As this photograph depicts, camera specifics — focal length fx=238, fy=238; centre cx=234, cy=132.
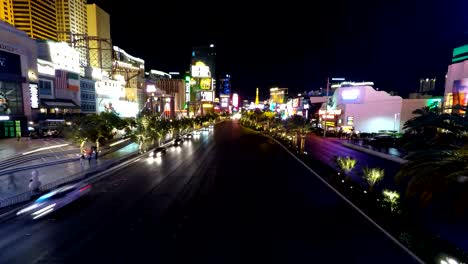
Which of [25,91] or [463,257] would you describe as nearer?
[463,257]

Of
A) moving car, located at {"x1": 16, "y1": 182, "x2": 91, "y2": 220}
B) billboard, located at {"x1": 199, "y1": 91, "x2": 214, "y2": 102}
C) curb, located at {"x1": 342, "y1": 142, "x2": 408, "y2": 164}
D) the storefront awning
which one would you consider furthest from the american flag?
billboard, located at {"x1": 199, "y1": 91, "x2": 214, "y2": 102}

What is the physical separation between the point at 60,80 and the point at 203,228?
5124cm

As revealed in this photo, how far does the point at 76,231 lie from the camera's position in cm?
949

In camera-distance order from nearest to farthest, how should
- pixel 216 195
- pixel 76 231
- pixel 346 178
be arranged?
pixel 76 231 → pixel 216 195 → pixel 346 178

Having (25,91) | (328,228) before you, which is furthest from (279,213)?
(25,91)

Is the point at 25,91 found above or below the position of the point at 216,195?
above

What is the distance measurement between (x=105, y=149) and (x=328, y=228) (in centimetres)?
2715

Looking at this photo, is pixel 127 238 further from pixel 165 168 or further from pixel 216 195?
pixel 165 168

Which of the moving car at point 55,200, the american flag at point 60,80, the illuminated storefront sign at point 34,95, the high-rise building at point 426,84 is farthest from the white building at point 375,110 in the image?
the high-rise building at point 426,84

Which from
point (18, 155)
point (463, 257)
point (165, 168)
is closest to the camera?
point (463, 257)

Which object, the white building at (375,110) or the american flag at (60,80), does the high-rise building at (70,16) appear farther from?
the white building at (375,110)

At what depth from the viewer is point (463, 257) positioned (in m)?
7.04

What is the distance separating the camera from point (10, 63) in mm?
34000

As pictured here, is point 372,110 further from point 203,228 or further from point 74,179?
point 74,179
